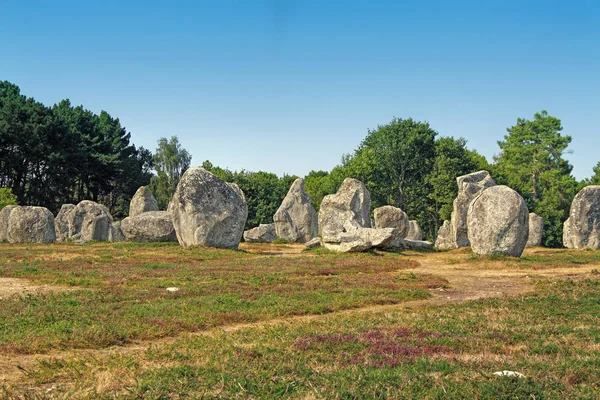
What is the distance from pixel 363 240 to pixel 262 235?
66.7 feet

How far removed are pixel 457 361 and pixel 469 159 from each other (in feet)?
161

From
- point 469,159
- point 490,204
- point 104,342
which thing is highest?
point 469,159

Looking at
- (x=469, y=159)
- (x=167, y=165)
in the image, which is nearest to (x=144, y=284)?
(x=469, y=159)

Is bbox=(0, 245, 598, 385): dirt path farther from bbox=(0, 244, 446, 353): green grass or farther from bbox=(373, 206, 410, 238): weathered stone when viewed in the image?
bbox=(373, 206, 410, 238): weathered stone

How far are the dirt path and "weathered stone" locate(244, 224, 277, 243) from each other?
70.9ft

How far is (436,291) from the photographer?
18141mm

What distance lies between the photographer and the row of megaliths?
2867 cm

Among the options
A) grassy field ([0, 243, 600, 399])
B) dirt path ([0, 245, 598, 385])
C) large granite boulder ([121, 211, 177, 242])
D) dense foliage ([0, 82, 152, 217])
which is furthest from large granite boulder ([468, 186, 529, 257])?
dense foliage ([0, 82, 152, 217])

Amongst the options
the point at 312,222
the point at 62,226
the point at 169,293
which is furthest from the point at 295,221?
the point at 169,293

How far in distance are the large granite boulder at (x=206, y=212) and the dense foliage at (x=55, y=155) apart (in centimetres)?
3073

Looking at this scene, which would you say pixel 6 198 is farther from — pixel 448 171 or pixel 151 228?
pixel 448 171

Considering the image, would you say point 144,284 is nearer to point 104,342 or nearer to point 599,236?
point 104,342

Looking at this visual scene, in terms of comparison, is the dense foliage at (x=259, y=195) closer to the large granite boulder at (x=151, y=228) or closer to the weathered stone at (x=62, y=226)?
the weathered stone at (x=62, y=226)

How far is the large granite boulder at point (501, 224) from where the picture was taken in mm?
27984
